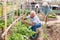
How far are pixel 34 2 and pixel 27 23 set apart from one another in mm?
8796

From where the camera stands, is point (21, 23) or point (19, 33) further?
point (21, 23)

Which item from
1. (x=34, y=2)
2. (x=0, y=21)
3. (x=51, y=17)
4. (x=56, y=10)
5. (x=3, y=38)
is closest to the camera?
(x=3, y=38)

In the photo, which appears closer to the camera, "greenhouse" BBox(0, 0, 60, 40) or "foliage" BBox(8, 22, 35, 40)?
"greenhouse" BBox(0, 0, 60, 40)

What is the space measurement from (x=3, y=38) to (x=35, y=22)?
4.00 m

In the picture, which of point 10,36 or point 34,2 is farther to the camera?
point 34,2

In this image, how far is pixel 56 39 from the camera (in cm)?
737

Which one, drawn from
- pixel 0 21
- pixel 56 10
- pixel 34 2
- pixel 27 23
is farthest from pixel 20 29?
pixel 56 10

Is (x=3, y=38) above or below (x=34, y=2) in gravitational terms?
above

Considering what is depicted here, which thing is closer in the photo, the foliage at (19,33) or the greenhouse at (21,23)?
the greenhouse at (21,23)

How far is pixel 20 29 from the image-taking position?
4918 mm

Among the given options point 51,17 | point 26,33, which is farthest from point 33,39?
point 51,17

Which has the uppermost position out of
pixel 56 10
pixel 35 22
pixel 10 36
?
pixel 10 36

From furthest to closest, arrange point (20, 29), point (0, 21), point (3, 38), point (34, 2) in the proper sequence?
point (34, 2), point (20, 29), point (0, 21), point (3, 38)

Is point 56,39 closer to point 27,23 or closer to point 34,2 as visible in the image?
point 27,23
